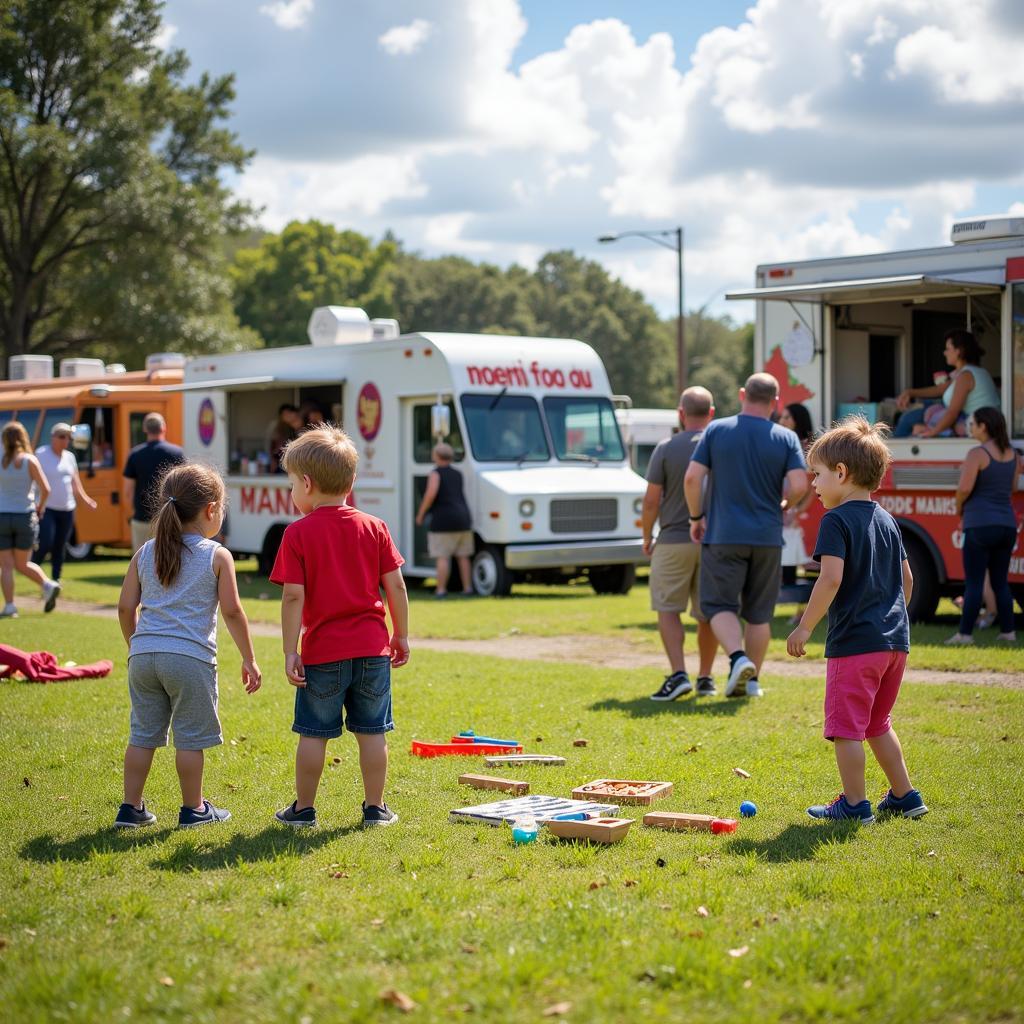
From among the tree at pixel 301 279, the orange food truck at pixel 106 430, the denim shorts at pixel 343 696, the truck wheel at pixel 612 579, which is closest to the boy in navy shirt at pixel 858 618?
the denim shorts at pixel 343 696

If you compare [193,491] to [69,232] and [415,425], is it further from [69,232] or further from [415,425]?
[69,232]

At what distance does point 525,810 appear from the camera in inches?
224

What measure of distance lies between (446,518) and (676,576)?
7236 mm

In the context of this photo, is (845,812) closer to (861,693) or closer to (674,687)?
(861,693)

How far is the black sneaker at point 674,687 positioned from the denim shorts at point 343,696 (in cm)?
345

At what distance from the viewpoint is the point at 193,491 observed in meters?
5.66

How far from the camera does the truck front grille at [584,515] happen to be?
1630cm

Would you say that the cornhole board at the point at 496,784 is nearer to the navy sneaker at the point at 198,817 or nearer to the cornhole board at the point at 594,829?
the cornhole board at the point at 594,829

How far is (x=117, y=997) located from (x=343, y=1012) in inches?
25.3

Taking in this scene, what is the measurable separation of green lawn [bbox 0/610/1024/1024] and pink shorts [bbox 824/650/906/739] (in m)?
0.40

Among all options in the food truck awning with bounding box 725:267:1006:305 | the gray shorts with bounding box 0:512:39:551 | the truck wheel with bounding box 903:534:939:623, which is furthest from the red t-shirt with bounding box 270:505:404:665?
the gray shorts with bounding box 0:512:39:551

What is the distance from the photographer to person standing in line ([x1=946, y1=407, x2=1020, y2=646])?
35.2 feet

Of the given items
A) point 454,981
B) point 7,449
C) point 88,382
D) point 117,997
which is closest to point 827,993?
point 454,981

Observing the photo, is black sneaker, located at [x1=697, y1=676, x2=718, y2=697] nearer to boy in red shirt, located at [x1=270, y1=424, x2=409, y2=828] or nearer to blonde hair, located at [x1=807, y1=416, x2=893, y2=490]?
blonde hair, located at [x1=807, y1=416, x2=893, y2=490]
